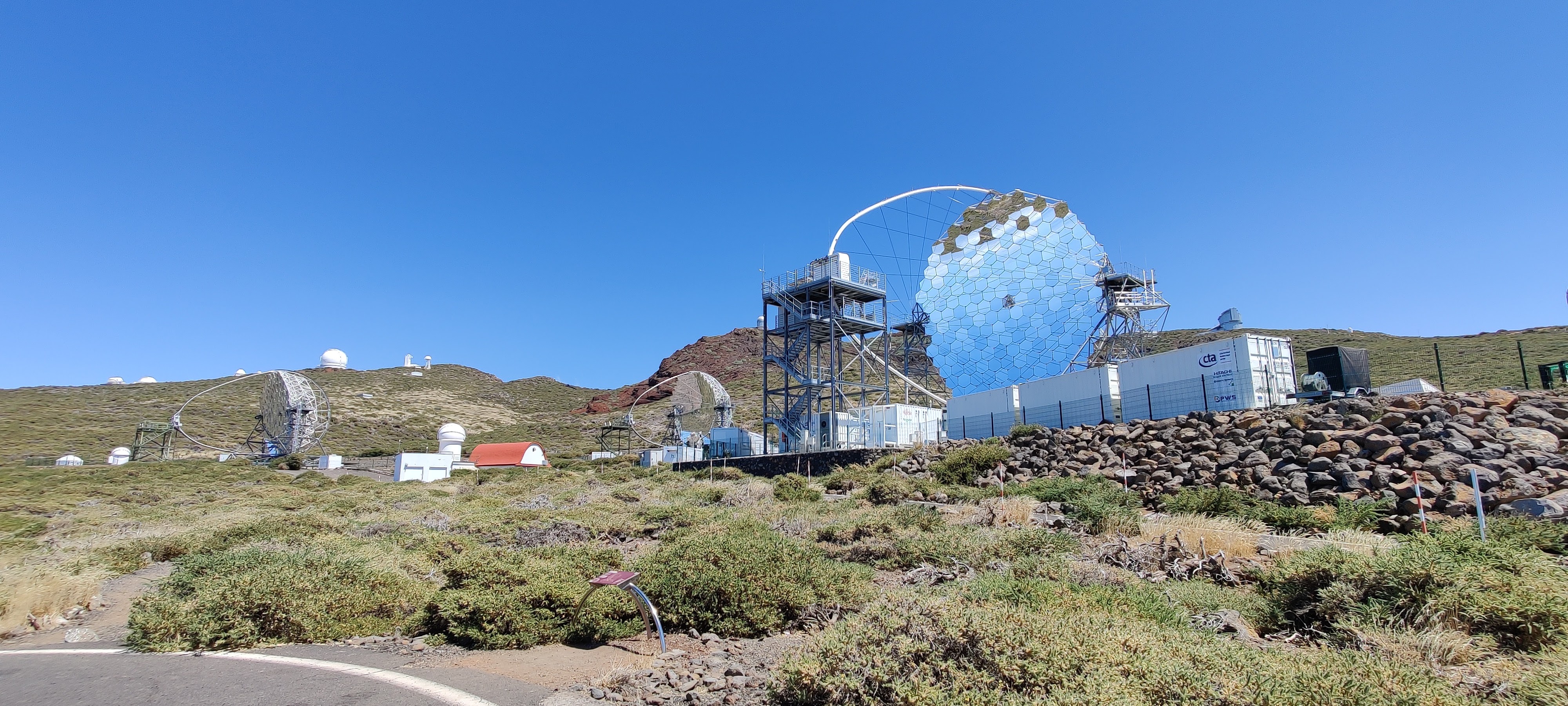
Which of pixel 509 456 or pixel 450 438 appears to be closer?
pixel 509 456

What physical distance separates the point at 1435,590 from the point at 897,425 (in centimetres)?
2719

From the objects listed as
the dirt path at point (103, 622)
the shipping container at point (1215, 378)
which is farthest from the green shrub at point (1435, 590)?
the shipping container at point (1215, 378)

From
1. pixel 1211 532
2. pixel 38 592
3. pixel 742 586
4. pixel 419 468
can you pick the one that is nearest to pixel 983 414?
pixel 1211 532

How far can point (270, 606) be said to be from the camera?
7809 millimetres

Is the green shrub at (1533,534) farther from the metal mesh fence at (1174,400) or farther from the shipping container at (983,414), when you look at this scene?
the shipping container at (983,414)

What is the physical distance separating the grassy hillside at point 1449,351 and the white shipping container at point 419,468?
47031mm

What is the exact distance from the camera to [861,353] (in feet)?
117

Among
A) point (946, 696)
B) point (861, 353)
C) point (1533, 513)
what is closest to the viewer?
point (946, 696)

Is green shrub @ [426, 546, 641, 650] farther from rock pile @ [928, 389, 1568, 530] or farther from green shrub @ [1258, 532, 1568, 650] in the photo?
rock pile @ [928, 389, 1568, 530]

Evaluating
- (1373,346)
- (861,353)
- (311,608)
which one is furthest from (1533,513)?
(1373,346)

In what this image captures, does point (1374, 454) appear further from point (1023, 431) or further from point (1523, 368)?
point (1023, 431)

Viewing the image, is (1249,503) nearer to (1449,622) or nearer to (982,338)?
(1449,622)

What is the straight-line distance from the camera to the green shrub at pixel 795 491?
22.3 metres

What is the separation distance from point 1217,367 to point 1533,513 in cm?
1101
